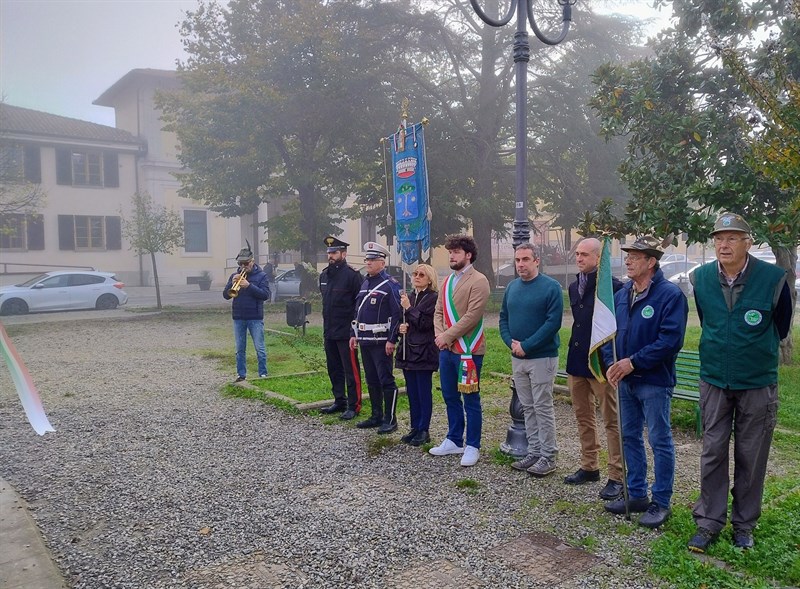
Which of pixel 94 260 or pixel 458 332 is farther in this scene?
pixel 94 260

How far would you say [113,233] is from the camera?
3241cm

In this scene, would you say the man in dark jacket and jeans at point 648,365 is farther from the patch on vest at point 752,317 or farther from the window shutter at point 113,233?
the window shutter at point 113,233

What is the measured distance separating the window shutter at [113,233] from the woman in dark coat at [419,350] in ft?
95.2

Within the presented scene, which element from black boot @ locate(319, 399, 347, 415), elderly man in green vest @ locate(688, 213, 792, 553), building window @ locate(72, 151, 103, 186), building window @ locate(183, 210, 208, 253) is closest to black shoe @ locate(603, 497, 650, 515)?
elderly man in green vest @ locate(688, 213, 792, 553)

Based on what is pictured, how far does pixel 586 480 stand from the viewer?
5.21 meters

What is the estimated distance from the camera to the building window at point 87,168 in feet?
102

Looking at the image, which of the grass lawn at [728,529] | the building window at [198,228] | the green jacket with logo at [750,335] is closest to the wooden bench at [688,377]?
the grass lawn at [728,529]

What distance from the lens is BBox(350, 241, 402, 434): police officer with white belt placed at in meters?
6.73

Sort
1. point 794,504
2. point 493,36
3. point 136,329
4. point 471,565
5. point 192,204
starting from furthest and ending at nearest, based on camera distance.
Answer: point 192,204, point 493,36, point 136,329, point 794,504, point 471,565

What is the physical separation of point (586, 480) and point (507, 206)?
1613 cm

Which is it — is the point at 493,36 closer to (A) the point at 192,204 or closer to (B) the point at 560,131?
(B) the point at 560,131

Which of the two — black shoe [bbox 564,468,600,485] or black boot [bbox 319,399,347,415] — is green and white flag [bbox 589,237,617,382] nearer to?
black shoe [bbox 564,468,600,485]

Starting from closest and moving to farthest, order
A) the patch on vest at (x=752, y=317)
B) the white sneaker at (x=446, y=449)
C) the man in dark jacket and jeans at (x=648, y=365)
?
the patch on vest at (x=752, y=317) < the man in dark jacket and jeans at (x=648, y=365) < the white sneaker at (x=446, y=449)

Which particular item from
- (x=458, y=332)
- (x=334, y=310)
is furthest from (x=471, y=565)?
(x=334, y=310)
